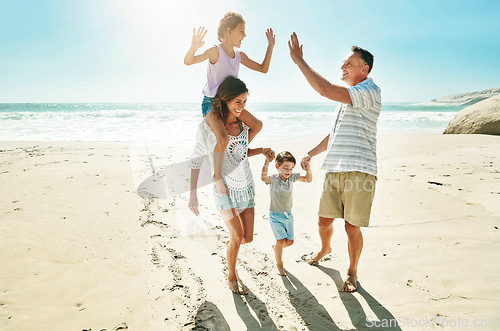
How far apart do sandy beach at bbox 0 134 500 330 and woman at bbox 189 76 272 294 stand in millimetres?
540

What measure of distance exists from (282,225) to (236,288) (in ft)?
2.70

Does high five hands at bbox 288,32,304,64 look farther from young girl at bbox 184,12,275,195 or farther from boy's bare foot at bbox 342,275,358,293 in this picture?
boy's bare foot at bbox 342,275,358,293

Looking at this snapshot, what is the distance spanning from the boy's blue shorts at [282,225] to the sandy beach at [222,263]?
0.45 meters

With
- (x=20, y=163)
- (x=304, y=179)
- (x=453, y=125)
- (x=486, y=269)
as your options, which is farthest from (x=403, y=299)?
(x=453, y=125)

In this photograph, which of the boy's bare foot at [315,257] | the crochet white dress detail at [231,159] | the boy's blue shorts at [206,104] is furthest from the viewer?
the boy's bare foot at [315,257]

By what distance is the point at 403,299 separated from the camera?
301 cm

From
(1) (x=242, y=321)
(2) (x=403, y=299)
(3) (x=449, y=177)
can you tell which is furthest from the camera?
(3) (x=449, y=177)

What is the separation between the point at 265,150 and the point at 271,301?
1.48 metres

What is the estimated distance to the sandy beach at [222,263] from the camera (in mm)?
2773

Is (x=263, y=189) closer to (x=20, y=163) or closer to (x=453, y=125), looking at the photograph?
(x=20, y=163)

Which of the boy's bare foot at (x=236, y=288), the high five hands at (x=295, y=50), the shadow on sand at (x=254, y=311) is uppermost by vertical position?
the high five hands at (x=295, y=50)

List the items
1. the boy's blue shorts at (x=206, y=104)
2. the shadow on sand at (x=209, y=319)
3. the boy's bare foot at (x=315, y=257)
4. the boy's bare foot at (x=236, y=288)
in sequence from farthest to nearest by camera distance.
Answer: the boy's bare foot at (x=315, y=257)
the boy's blue shorts at (x=206, y=104)
the boy's bare foot at (x=236, y=288)
the shadow on sand at (x=209, y=319)

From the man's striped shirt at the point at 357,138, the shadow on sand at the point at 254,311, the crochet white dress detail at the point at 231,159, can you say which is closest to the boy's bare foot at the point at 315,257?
the shadow on sand at the point at 254,311

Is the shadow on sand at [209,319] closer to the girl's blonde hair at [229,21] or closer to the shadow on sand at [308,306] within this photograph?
the shadow on sand at [308,306]
